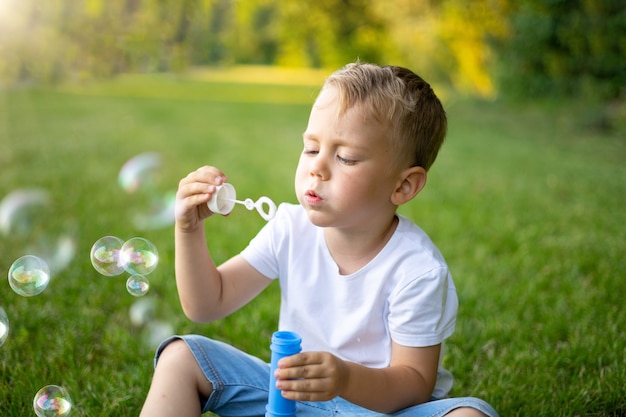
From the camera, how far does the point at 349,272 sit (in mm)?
1681

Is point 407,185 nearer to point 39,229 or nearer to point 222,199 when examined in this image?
point 222,199

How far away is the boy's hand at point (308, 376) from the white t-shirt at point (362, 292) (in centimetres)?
28

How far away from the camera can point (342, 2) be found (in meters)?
15.3

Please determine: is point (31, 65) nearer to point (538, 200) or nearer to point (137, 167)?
point (137, 167)

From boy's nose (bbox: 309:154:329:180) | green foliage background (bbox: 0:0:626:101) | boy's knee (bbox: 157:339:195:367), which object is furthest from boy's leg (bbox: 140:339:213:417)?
green foliage background (bbox: 0:0:626:101)

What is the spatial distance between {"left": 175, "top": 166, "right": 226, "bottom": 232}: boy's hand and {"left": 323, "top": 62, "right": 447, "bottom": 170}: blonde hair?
1.05 feet

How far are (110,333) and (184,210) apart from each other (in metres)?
1.01

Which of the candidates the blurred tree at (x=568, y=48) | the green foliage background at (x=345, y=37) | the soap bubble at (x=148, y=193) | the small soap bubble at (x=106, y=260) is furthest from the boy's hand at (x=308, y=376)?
the blurred tree at (x=568, y=48)

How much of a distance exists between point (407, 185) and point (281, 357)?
0.54 metres

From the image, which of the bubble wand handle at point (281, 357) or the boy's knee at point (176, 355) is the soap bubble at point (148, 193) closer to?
the boy's knee at point (176, 355)

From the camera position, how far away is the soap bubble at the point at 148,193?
301 cm

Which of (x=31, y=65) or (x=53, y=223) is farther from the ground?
(x=31, y=65)

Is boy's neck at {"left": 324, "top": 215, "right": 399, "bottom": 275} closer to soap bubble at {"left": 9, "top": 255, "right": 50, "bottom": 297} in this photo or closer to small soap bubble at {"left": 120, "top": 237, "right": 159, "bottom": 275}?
small soap bubble at {"left": 120, "top": 237, "right": 159, "bottom": 275}

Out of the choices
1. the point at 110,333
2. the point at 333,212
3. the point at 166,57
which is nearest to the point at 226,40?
the point at 166,57
